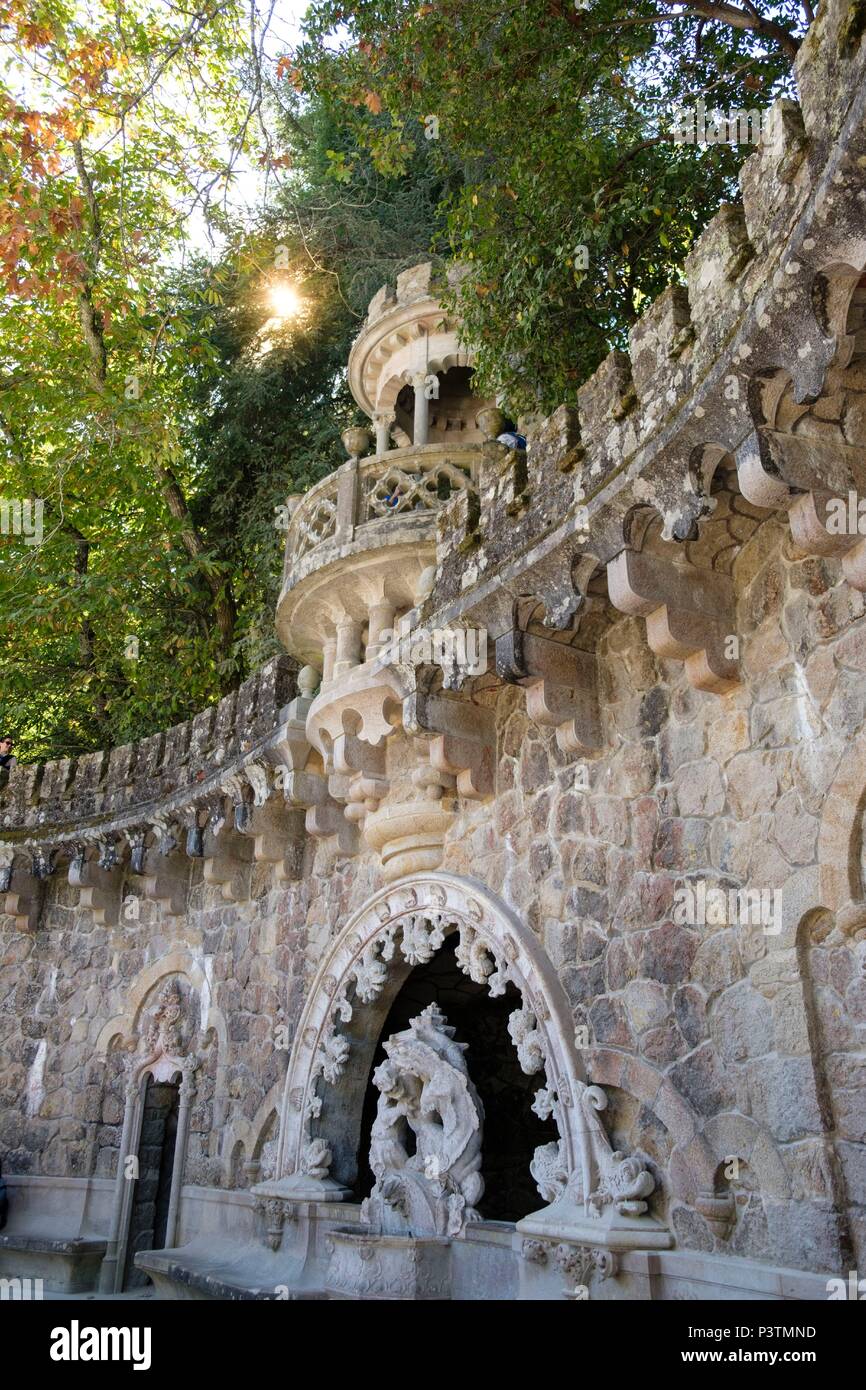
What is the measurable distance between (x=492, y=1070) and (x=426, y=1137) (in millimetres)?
2377

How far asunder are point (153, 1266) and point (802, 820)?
235 inches

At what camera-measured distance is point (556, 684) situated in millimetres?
5816

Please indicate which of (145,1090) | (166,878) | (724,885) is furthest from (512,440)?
(145,1090)

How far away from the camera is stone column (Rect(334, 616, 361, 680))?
7.67 metres

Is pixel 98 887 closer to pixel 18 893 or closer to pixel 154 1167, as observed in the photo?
pixel 18 893

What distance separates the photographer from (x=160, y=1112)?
10.1 m

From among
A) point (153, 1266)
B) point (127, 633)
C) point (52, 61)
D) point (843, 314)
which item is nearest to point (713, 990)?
point (843, 314)

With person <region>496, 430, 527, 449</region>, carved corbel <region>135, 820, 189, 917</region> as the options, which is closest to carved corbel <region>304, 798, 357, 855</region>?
carved corbel <region>135, 820, 189, 917</region>

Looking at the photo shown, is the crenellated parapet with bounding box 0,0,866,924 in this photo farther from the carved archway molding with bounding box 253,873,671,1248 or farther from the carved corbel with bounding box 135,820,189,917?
the carved archway molding with bounding box 253,873,671,1248

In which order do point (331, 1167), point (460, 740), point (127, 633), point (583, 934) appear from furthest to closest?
point (127, 633) → point (331, 1167) → point (460, 740) → point (583, 934)

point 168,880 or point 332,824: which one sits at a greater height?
point 168,880

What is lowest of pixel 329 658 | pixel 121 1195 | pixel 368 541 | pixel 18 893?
pixel 121 1195
